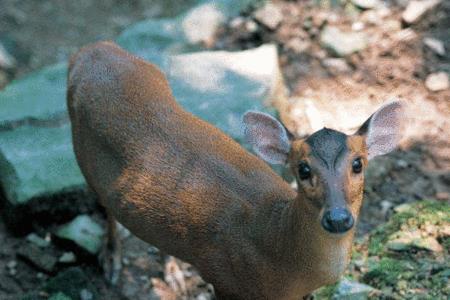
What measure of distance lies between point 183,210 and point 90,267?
1466 millimetres

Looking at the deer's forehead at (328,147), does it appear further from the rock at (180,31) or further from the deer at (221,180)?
the rock at (180,31)

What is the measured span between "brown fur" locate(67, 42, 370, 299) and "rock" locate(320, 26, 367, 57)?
8.02ft

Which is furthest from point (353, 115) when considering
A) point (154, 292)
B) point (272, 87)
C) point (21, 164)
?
point (21, 164)

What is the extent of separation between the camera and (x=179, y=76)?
20.2ft

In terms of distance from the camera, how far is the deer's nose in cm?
320

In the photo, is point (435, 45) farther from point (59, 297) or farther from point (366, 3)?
point (59, 297)

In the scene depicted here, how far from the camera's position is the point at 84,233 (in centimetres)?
524

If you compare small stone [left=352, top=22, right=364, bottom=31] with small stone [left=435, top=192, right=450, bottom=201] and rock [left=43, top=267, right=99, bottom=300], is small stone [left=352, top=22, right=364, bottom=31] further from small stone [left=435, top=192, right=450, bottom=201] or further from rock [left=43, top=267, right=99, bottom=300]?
rock [left=43, top=267, right=99, bottom=300]

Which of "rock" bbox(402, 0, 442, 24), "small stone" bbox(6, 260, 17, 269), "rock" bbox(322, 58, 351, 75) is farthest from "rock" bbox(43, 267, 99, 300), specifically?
"rock" bbox(402, 0, 442, 24)

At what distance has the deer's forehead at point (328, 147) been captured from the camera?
336cm

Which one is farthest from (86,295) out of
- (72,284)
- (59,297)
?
(59,297)

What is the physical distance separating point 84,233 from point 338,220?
2522 mm

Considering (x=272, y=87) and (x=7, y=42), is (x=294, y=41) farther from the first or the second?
(x=7, y=42)

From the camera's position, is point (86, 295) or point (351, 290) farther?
point (86, 295)
